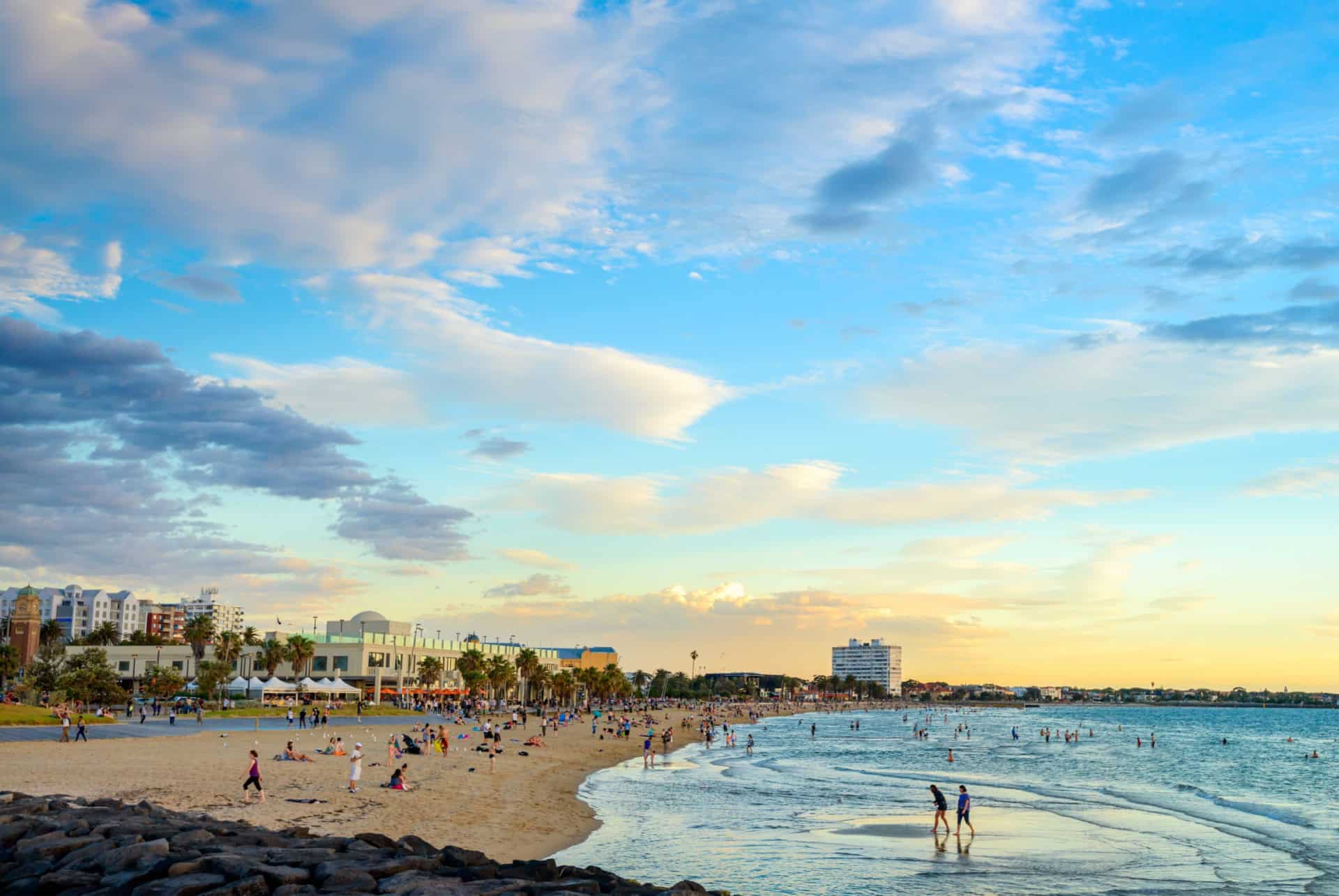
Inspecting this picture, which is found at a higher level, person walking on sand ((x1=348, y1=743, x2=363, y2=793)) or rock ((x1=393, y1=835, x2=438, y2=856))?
rock ((x1=393, y1=835, x2=438, y2=856))

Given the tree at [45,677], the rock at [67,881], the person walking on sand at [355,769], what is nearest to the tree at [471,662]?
the tree at [45,677]

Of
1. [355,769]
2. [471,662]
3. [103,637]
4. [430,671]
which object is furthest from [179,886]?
[103,637]

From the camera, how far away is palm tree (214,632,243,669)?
110938 mm

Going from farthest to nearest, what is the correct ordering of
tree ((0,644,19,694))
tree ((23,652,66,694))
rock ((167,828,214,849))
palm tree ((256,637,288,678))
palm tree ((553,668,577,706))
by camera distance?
1. palm tree ((553,668,577,706))
2. tree ((0,644,19,694))
3. palm tree ((256,637,288,678))
4. tree ((23,652,66,694))
5. rock ((167,828,214,849))

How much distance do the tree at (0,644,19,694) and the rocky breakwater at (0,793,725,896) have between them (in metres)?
106

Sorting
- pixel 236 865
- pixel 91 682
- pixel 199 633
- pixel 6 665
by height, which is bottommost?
pixel 6 665

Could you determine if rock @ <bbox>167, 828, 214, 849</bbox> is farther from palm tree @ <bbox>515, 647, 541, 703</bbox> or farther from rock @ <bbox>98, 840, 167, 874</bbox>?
palm tree @ <bbox>515, 647, 541, 703</bbox>

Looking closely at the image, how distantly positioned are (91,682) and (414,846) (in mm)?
59989

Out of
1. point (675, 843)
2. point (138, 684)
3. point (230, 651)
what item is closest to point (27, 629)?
point (138, 684)

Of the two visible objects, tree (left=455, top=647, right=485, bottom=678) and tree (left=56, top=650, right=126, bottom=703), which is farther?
tree (left=455, top=647, right=485, bottom=678)

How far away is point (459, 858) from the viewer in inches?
655

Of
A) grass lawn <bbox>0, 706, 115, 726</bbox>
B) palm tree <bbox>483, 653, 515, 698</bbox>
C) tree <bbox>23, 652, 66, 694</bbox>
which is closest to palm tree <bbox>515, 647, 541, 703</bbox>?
palm tree <bbox>483, 653, 515, 698</bbox>

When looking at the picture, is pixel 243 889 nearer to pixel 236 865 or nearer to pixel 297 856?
pixel 236 865

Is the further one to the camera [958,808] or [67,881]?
[958,808]
